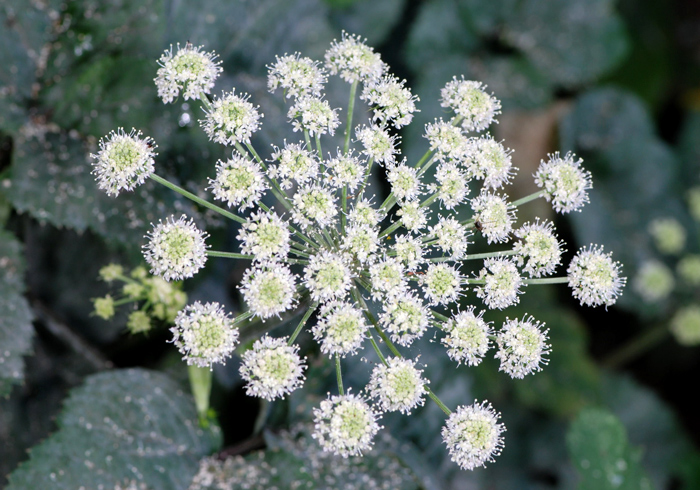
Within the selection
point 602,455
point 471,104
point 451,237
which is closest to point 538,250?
point 451,237

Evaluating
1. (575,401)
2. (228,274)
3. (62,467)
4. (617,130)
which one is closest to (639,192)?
(617,130)

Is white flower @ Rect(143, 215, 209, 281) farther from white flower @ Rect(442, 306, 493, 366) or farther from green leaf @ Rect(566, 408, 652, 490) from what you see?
green leaf @ Rect(566, 408, 652, 490)

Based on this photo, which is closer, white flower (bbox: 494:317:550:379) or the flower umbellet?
the flower umbellet

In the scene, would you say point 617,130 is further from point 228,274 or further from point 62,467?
point 62,467

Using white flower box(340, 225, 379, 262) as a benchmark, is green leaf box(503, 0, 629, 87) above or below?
above

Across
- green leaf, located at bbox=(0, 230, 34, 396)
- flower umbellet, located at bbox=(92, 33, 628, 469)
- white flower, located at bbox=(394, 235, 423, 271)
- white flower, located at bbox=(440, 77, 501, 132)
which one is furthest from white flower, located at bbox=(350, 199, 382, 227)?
green leaf, located at bbox=(0, 230, 34, 396)
